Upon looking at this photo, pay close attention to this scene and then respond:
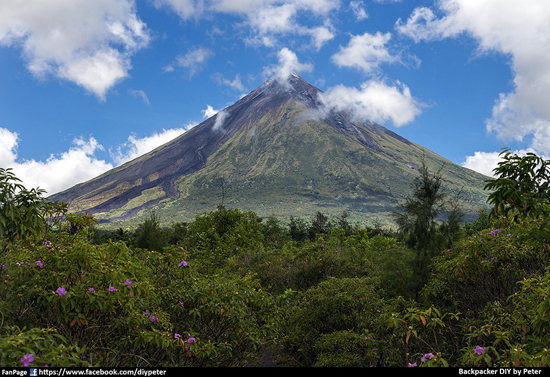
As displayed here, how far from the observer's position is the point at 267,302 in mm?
5168

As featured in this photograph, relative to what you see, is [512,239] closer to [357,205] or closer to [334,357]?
[334,357]

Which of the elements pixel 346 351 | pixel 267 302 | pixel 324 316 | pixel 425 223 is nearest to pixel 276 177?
pixel 425 223

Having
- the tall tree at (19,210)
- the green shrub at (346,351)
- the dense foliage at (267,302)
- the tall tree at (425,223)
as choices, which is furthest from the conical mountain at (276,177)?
the tall tree at (19,210)

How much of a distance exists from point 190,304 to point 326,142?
18506 cm

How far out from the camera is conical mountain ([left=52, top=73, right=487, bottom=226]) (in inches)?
5709

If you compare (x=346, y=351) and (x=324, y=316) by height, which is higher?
(x=324, y=316)

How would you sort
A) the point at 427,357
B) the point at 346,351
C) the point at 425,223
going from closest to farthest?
the point at 427,357, the point at 346,351, the point at 425,223

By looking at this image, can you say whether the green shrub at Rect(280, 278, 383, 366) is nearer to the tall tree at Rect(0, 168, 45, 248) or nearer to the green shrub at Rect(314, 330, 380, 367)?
the green shrub at Rect(314, 330, 380, 367)

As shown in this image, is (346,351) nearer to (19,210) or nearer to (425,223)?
(425,223)

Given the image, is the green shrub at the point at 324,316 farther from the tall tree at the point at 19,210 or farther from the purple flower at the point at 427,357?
the tall tree at the point at 19,210

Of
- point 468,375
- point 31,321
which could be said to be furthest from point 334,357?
point 31,321

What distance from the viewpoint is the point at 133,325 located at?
349cm

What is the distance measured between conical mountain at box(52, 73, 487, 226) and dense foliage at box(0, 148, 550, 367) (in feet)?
385

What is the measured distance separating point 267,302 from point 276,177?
158m
